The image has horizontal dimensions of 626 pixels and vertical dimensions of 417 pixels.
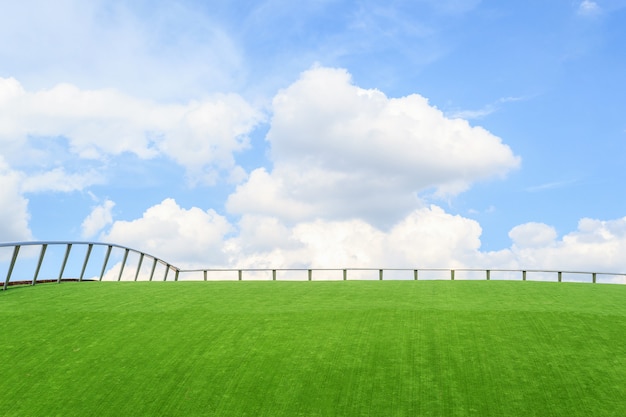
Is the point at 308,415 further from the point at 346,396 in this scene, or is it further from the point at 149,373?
the point at 149,373

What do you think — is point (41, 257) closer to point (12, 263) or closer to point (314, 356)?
point (12, 263)

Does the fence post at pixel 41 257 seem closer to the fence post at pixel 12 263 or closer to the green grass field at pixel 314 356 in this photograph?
the fence post at pixel 12 263

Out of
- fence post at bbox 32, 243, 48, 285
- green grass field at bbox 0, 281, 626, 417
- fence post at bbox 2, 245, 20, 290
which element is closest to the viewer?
green grass field at bbox 0, 281, 626, 417

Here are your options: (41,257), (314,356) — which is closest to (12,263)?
(41,257)

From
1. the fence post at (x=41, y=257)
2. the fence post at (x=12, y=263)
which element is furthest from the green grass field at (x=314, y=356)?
the fence post at (x=41, y=257)

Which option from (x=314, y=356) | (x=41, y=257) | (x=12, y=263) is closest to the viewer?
(x=314, y=356)

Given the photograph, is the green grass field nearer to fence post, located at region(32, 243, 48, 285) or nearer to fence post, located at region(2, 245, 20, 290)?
fence post, located at region(2, 245, 20, 290)

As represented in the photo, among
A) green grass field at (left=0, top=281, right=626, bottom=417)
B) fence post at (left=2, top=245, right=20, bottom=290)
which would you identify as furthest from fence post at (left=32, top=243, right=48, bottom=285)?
green grass field at (left=0, top=281, right=626, bottom=417)

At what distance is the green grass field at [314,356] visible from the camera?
41.3 feet

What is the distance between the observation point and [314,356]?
47.4 feet

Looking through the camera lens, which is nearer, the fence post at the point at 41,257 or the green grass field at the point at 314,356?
the green grass field at the point at 314,356

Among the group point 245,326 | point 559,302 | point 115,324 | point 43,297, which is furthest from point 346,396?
point 43,297

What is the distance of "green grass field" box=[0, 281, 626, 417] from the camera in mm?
12578

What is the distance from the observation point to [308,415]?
1200cm
